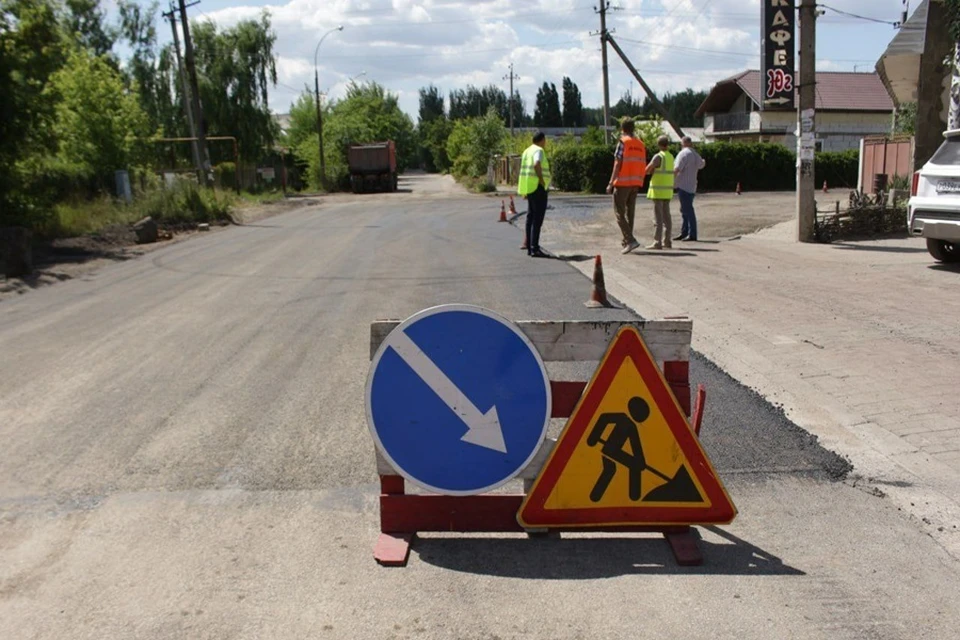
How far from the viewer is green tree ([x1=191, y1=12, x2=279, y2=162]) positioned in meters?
49.9

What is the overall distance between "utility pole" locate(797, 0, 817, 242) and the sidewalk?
0.83 metres

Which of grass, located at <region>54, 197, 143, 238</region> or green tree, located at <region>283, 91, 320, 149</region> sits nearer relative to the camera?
grass, located at <region>54, 197, 143, 238</region>

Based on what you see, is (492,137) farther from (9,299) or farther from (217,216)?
(9,299)

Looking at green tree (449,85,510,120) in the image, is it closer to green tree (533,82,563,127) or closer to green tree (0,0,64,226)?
green tree (533,82,563,127)

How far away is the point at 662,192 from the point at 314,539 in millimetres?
11215

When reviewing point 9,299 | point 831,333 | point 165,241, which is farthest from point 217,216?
point 831,333

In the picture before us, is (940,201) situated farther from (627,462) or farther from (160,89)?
(160,89)

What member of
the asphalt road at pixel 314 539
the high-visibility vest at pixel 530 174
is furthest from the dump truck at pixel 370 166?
the asphalt road at pixel 314 539

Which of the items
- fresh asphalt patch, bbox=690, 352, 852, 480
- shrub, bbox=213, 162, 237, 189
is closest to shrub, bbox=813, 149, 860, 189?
shrub, bbox=213, 162, 237, 189

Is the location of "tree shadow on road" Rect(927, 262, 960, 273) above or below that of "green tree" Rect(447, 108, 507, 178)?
below

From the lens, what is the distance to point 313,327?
891 cm

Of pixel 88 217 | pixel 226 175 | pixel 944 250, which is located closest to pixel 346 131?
pixel 226 175

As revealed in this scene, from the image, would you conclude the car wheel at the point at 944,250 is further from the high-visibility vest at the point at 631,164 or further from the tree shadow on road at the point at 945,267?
the high-visibility vest at the point at 631,164

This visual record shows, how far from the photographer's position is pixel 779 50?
14.8 meters
